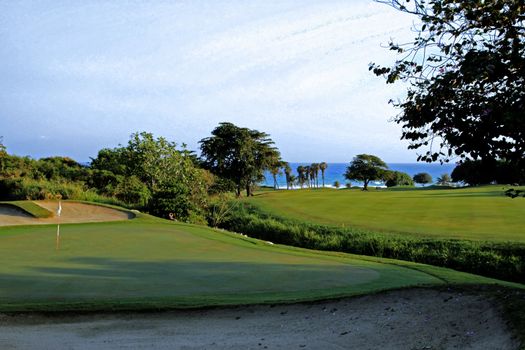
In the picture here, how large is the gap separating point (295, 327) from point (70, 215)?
14.2 metres

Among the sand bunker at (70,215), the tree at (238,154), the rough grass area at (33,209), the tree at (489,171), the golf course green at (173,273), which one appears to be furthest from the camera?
the tree at (238,154)

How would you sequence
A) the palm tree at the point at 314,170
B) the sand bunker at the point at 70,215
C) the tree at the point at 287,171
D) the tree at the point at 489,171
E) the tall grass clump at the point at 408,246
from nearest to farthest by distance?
the tree at the point at 489,171 → the tall grass clump at the point at 408,246 → the sand bunker at the point at 70,215 → the tree at the point at 287,171 → the palm tree at the point at 314,170

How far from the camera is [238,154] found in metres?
50.9

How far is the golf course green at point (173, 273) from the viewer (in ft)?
18.1

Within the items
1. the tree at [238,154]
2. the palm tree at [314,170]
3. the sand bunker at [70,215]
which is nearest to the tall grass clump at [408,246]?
the sand bunker at [70,215]

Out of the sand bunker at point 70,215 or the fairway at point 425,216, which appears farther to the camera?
the fairway at point 425,216

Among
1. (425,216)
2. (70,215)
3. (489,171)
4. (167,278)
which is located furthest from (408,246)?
(70,215)

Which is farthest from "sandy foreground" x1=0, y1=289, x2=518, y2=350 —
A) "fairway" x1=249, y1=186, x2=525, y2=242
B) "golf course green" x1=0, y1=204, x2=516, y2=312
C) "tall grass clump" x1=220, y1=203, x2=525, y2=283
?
"fairway" x1=249, y1=186, x2=525, y2=242

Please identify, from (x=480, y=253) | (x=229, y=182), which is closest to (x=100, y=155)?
(x=229, y=182)

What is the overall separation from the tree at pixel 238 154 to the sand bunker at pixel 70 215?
3274 centimetres

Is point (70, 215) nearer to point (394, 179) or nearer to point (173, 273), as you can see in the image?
point (173, 273)

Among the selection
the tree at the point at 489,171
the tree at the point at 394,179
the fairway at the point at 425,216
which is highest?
the tree at the point at 394,179

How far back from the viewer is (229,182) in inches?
1848

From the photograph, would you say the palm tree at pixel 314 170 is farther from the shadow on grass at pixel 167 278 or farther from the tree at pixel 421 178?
the shadow on grass at pixel 167 278
